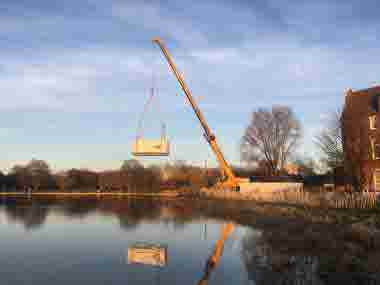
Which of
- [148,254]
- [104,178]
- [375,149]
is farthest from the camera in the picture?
[104,178]

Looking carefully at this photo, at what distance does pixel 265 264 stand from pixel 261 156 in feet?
144

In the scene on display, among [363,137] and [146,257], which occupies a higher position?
[363,137]

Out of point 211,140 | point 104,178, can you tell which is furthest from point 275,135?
point 104,178

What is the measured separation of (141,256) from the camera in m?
11.6

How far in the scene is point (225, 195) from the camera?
129ft

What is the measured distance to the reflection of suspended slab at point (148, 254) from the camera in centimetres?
1085

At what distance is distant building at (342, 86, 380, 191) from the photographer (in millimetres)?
28422

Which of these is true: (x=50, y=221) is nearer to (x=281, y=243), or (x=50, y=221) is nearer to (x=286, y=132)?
(x=281, y=243)

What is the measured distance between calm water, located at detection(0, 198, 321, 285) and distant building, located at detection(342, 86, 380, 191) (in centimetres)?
1380

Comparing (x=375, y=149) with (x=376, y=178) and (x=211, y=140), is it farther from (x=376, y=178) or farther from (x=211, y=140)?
(x=211, y=140)

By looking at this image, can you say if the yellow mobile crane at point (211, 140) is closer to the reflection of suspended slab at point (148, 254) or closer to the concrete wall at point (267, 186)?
the concrete wall at point (267, 186)

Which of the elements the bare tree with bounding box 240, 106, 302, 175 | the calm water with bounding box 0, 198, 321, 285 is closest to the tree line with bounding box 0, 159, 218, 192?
the bare tree with bounding box 240, 106, 302, 175

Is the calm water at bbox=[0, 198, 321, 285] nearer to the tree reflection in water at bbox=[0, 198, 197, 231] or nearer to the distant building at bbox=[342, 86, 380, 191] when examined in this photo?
the tree reflection in water at bbox=[0, 198, 197, 231]

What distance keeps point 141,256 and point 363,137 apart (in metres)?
23.8
